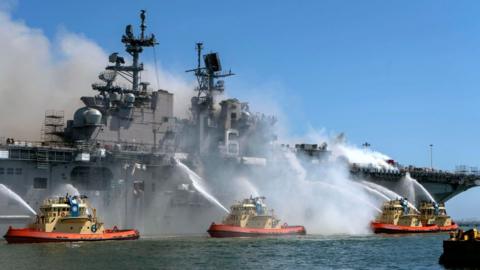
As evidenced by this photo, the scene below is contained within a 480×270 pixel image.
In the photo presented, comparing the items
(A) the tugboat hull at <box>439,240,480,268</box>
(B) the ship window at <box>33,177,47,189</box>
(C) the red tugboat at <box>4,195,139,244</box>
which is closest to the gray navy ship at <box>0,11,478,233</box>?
(B) the ship window at <box>33,177,47,189</box>

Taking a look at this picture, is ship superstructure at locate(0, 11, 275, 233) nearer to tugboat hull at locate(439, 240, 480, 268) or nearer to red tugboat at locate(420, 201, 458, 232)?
red tugboat at locate(420, 201, 458, 232)

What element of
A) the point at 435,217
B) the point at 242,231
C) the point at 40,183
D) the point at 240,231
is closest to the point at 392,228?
the point at 435,217

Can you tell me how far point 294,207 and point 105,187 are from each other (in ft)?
63.8

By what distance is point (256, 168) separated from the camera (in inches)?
2709

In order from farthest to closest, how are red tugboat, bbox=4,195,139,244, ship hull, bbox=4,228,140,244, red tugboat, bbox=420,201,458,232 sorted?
red tugboat, bbox=420,201,458,232
red tugboat, bbox=4,195,139,244
ship hull, bbox=4,228,140,244

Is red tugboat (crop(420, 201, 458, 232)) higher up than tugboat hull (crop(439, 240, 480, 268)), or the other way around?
red tugboat (crop(420, 201, 458, 232))

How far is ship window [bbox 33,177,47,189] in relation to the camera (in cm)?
5609

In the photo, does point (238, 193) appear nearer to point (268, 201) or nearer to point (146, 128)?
point (268, 201)

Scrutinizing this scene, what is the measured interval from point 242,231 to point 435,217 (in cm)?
2330

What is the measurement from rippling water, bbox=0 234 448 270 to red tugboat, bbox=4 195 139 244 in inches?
34.9

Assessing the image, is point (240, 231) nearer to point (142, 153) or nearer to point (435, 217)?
point (142, 153)

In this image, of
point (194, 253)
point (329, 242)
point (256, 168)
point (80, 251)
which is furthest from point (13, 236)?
point (256, 168)

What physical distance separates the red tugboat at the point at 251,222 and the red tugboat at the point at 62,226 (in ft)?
32.8

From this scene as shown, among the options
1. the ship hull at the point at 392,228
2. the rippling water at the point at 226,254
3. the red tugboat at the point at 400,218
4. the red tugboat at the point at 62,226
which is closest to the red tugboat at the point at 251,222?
the rippling water at the point at 226,254
